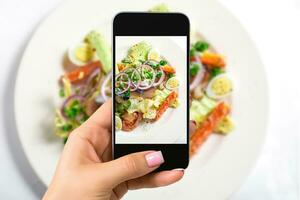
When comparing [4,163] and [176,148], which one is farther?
[4,163]

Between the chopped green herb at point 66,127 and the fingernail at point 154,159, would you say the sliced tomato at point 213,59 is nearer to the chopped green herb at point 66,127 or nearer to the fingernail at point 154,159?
the chopped green herb at point 66,127

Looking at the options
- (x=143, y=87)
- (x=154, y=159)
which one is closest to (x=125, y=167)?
(x=154, y=159)

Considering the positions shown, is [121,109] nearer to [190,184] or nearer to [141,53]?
[141,53]

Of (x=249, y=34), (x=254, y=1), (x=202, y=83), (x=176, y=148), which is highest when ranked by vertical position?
(x=254, y=1)

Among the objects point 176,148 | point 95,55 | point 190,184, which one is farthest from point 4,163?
point 176,148

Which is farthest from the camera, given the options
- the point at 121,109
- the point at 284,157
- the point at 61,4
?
the point at 284,157

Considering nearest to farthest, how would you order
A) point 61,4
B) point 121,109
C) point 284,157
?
point 121,109 < point 61,4 < point 284,157

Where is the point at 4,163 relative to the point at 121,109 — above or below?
below

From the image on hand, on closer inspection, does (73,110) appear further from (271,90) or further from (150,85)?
(271,90)
